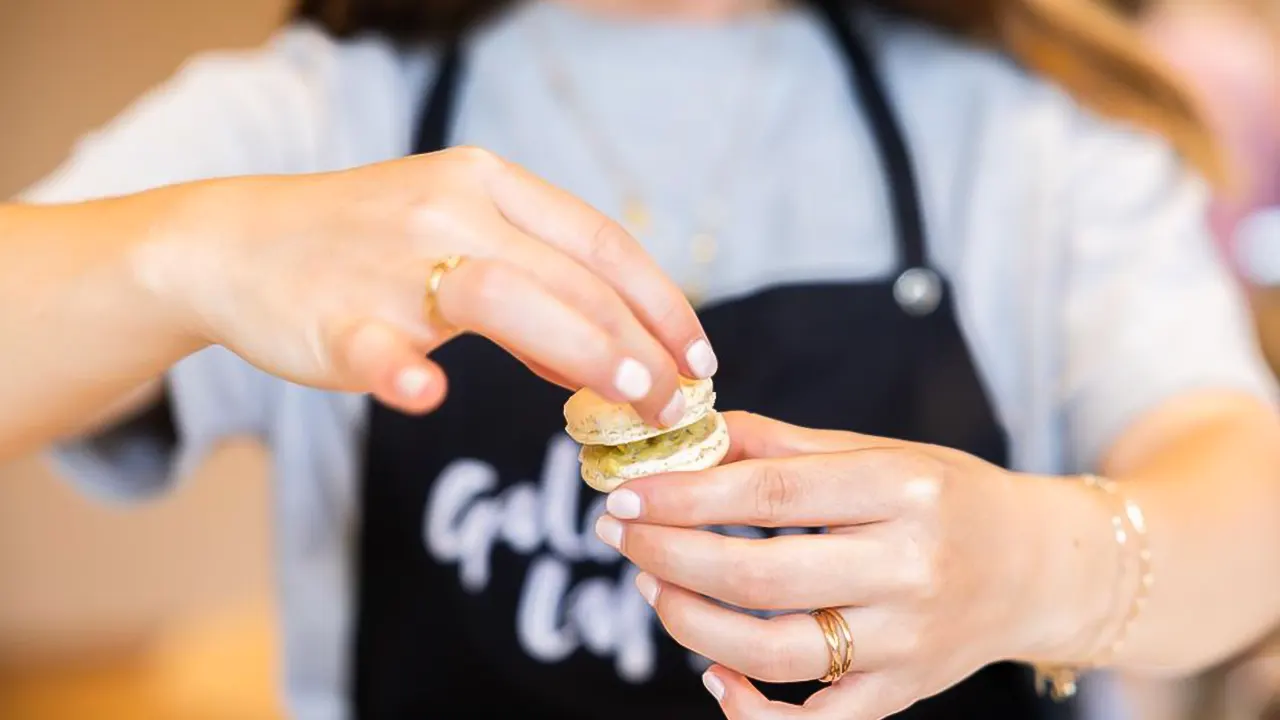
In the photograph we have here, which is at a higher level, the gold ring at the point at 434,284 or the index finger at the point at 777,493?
the gold ring at the point at 434,284

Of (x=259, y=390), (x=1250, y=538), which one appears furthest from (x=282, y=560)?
(x=1250, y=538)

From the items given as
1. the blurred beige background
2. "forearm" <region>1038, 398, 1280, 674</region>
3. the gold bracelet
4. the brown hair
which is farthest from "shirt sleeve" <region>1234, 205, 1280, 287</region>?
the blurred beige background

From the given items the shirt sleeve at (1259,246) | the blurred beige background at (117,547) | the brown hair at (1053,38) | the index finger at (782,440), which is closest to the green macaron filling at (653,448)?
the index finger at (782,440)

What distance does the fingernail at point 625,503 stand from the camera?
42 cm

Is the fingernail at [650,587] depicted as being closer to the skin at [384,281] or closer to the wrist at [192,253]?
the skin at [384,281]

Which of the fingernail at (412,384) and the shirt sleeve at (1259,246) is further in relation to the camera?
the shirt sleeve at (1259,246)

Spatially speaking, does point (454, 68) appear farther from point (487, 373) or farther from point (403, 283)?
point (403, 283)

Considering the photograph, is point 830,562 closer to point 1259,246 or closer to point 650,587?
point 650,587

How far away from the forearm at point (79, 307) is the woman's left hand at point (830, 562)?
0.20 metres

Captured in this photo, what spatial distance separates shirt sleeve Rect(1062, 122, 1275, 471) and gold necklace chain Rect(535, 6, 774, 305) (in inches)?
9.2

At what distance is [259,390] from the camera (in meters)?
0.76

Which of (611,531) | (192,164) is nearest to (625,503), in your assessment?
(611,531)

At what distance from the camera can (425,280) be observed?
0.39m

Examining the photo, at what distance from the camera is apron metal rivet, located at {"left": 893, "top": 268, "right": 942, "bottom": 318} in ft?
2.46
